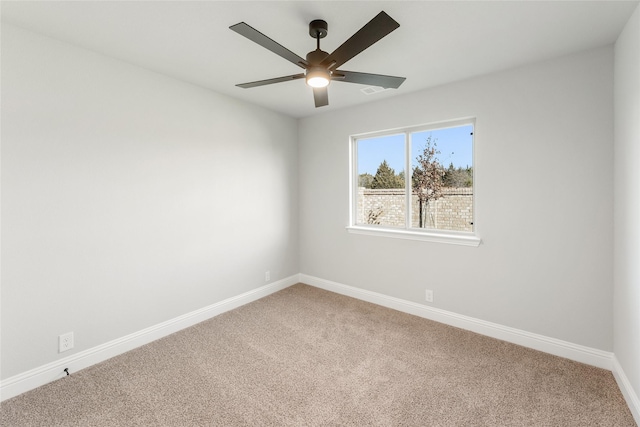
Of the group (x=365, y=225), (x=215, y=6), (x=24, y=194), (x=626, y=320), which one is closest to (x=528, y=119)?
(x=626, y=320)

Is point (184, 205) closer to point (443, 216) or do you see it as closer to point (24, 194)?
point (24, 194)

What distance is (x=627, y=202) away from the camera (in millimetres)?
1880

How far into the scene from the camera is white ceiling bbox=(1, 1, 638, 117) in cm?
173

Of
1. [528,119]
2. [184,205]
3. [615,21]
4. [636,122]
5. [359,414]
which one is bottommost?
[359,414]

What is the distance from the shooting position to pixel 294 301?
11.8ft

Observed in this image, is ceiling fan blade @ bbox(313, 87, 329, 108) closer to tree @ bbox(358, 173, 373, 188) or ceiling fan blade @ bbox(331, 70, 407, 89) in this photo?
ceiling fan blade @ bbox(331, 70, 407, 89)

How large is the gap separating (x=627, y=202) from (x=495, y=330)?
4.78 ft

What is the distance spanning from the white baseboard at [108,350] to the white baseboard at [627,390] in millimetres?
3284

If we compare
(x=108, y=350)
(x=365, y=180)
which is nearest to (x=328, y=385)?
(x=108, y=350)

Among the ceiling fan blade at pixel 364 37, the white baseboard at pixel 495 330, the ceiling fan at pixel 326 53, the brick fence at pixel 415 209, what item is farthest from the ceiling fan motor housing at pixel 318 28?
the white baseboard at pixel 495 330

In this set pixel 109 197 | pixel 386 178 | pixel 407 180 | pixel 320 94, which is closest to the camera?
pixel 320 94

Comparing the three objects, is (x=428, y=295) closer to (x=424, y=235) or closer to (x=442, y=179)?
(x=424, y=235)

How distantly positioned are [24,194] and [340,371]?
2.55 m

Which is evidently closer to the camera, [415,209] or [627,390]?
[627,390]
